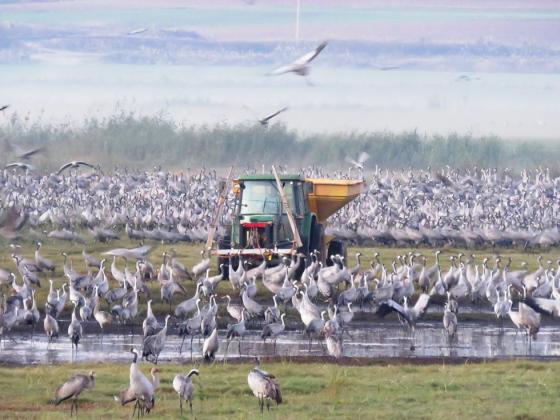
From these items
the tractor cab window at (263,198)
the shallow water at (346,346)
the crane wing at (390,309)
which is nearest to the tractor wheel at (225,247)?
the tractor cab window at (263,198)

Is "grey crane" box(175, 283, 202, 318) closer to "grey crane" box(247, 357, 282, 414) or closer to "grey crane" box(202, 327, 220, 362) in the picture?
"grey crane" box(202, 327, 220, 362)

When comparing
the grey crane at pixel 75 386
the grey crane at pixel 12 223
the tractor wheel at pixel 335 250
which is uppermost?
the grey crane at pixel 75 386

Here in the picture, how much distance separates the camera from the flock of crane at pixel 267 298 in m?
17.4

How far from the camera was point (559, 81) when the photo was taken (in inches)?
2164

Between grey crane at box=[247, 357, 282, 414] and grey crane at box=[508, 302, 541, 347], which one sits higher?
grey crane at box=[247, 357, 282, 414]

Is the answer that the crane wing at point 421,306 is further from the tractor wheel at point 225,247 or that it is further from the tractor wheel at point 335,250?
the tractor wheel at point 335,250

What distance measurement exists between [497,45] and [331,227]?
85.9 feet

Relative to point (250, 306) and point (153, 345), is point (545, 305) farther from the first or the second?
point (153, 345)

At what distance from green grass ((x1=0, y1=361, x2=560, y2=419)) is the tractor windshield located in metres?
8.34

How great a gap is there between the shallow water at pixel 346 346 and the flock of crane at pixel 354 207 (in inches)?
515

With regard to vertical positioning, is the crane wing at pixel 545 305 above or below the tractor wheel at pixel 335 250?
above

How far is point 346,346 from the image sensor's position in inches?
692

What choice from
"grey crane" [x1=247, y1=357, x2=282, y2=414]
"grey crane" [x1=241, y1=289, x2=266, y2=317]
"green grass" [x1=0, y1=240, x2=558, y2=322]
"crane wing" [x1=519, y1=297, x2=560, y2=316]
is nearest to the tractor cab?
"green grass" [x1=0, y1=240, x2=558, y2=322]

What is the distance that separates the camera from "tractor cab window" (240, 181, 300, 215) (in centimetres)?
2358
